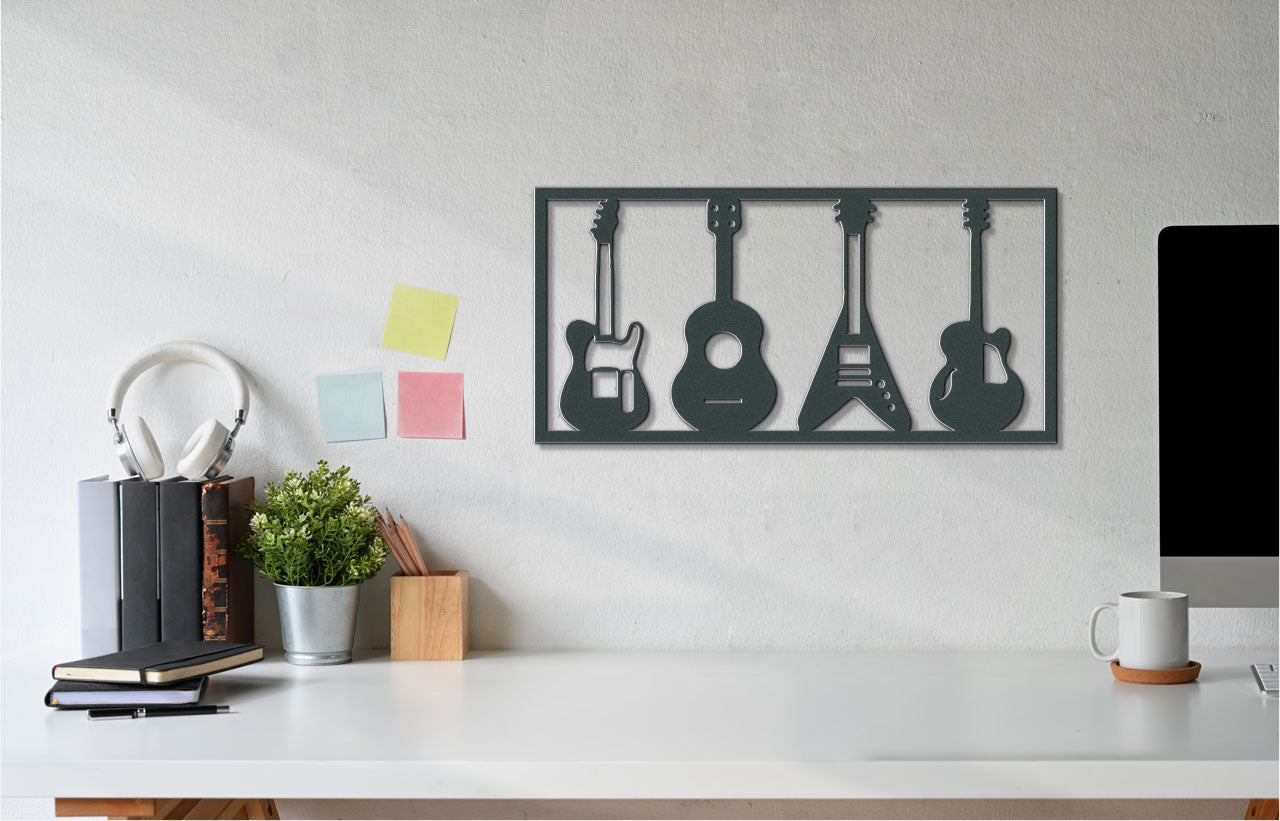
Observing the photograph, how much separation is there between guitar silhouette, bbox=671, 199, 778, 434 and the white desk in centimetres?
36

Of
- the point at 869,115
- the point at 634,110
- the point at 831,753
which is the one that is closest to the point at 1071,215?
the point at 869,115

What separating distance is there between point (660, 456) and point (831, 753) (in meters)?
0.57

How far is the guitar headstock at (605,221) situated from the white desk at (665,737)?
0.60 metres

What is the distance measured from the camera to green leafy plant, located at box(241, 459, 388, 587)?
1.38 metres

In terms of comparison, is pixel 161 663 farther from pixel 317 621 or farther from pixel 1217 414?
pixel 1217 414

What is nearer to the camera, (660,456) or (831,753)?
(831,753)

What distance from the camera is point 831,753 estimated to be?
3.44 ft

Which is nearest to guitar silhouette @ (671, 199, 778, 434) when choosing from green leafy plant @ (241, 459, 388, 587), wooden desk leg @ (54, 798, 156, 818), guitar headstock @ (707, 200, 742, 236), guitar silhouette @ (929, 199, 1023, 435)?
guitar headstock @ (707, 200, 742, 236)

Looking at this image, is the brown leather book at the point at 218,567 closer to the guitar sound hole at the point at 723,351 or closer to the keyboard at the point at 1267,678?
the guitar sound hole at the point at 723,351

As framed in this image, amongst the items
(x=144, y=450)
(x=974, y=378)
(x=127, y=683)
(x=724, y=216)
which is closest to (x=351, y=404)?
(x=144, y=450)

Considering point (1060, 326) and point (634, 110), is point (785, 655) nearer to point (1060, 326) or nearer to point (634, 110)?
point (1060, 326)

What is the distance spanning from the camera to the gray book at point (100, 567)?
54.2 inches

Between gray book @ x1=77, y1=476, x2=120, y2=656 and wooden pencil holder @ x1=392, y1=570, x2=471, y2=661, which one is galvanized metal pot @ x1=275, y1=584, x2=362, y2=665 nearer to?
wooden pencil holder @ x1=392, y1=570, x2=471, y2=661

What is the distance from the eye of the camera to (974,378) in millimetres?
1505
